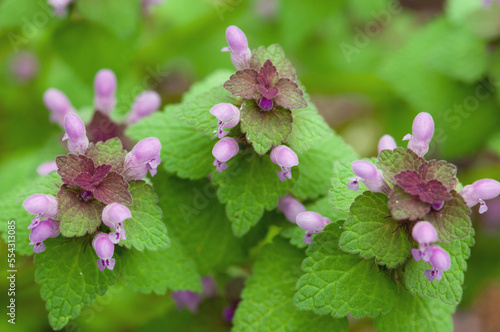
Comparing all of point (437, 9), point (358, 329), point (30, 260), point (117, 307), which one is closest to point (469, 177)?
point (358, 329)

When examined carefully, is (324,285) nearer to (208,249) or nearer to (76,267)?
(208,249)

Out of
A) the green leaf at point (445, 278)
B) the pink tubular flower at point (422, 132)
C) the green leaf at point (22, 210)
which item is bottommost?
the green leaf at point (22, 210)

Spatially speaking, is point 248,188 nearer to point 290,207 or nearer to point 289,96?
point 290,207

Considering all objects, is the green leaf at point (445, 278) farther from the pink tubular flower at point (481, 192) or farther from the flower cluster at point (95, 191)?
the flower cluster at point (95, 191)

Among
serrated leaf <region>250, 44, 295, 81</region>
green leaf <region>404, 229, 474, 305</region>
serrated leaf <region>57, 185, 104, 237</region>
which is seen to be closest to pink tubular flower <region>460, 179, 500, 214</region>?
green leaf <region>404, 229, 474, 305</region>

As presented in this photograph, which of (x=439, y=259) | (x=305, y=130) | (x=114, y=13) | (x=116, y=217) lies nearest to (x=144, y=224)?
(x=116, y=217)

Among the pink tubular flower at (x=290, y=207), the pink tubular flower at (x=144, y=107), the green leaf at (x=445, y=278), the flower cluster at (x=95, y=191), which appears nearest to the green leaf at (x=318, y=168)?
the pink tubular flower at (x=290, y=207)

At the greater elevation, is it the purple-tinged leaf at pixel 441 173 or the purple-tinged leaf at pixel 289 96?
the purple-tinged leaf at pixel 441 173
